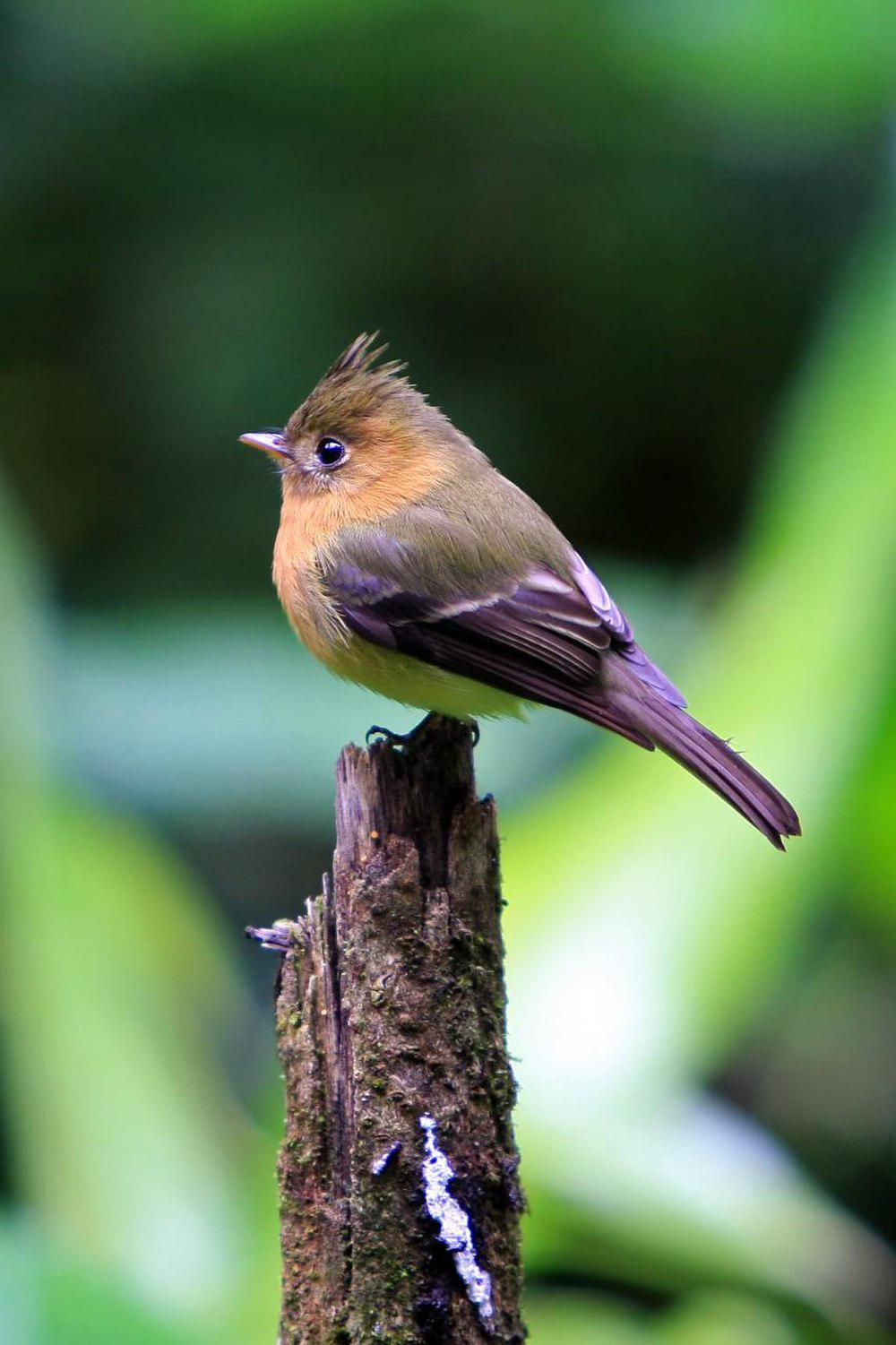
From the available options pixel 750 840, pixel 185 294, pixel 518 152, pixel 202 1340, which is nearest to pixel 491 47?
pixel 518 152

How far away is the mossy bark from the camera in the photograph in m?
2.52

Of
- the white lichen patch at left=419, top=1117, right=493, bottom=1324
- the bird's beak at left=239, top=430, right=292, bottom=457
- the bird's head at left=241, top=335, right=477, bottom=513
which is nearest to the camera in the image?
the white lichen patch at left=419, top=1117, right=493, bottom=1324

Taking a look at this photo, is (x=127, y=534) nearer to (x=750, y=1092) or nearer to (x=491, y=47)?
(x=491, y=47)

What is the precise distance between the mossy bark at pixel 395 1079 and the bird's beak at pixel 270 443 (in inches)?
57.3

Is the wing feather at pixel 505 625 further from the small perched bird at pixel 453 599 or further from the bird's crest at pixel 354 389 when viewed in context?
the bird's crest at pixel 354 389

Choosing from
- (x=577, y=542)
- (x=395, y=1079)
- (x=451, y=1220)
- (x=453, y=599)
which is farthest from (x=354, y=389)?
(x=577, y=542)

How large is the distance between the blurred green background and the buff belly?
0.59 m

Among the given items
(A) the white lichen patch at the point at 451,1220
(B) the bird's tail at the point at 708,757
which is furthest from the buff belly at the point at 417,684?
(A) the white lichen patch at the point at 451,1220

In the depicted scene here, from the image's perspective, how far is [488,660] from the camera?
3.39 meters

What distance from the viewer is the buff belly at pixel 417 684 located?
354cm

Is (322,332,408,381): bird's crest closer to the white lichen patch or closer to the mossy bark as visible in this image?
the mossy bark

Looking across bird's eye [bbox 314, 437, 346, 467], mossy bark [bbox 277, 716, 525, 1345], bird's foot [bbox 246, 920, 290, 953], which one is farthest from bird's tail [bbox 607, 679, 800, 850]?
bird's eye [bbox 314, 437, 346, 467]

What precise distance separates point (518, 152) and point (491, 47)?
0.39 m

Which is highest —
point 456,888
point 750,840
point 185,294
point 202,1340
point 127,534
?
point 185,294
